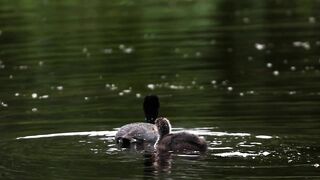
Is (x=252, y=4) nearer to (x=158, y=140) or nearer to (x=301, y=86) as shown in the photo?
(x=301, y=86)

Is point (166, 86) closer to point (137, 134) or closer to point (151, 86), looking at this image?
point (151, 86)

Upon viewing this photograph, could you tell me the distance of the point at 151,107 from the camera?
19.2 metres

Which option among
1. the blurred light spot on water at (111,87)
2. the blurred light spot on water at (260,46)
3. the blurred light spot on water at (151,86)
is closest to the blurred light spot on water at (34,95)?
the blurred light spot on water at (111,87)

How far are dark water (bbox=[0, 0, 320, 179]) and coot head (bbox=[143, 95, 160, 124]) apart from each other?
1.64ft

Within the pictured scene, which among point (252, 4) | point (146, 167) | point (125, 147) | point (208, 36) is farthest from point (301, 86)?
point (252, 4)

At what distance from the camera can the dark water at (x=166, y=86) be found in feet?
51.0

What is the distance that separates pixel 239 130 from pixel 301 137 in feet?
4.27

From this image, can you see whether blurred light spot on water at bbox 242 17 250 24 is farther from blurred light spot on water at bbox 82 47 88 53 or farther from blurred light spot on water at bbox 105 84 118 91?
blurred light spot on water at bbox 105 84 118 91

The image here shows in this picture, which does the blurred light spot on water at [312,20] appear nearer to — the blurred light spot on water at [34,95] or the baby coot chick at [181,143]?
the blurred light spot on water at [34,95]

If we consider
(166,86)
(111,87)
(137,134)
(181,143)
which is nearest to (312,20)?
(166,86)

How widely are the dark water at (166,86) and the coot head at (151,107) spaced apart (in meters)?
0.50

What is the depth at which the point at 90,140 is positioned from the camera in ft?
57.2

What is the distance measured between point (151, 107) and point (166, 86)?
4.60 metres

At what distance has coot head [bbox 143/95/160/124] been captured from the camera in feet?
62.6
